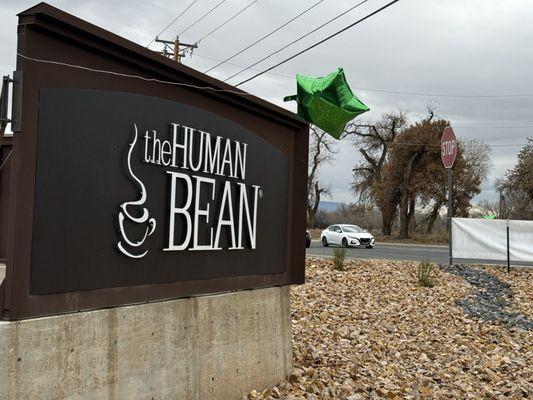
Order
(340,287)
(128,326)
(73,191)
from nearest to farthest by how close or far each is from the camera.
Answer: (73,191) → (128,326) → (340,287)

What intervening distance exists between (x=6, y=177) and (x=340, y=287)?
7.10 meters

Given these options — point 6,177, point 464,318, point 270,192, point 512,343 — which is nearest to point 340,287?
point 464,318

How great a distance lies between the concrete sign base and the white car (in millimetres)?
25056

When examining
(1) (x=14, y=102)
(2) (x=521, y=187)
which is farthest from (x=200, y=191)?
(2) (x=521, y=187)

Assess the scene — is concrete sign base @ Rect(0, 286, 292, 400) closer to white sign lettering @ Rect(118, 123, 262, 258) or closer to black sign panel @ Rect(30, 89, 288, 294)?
black sign panel @ Rect(30, 89, 288, 294)

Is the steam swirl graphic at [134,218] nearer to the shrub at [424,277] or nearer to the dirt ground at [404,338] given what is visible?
the dirt ground at [404,338]

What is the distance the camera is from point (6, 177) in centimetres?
510

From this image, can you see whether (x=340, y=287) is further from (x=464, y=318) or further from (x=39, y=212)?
(x=39, y=212)

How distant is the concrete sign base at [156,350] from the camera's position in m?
3.17

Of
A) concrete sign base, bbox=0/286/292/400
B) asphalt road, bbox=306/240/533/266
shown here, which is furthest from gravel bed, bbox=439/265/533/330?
concrete sign base, bbox=0/286/292/400

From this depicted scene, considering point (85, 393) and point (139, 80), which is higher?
point (139, 80)

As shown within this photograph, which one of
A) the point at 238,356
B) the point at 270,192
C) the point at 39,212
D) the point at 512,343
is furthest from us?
the point at 512,343

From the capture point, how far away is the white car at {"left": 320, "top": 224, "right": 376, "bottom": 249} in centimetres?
3041

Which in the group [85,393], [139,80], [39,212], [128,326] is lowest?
[85,393]
